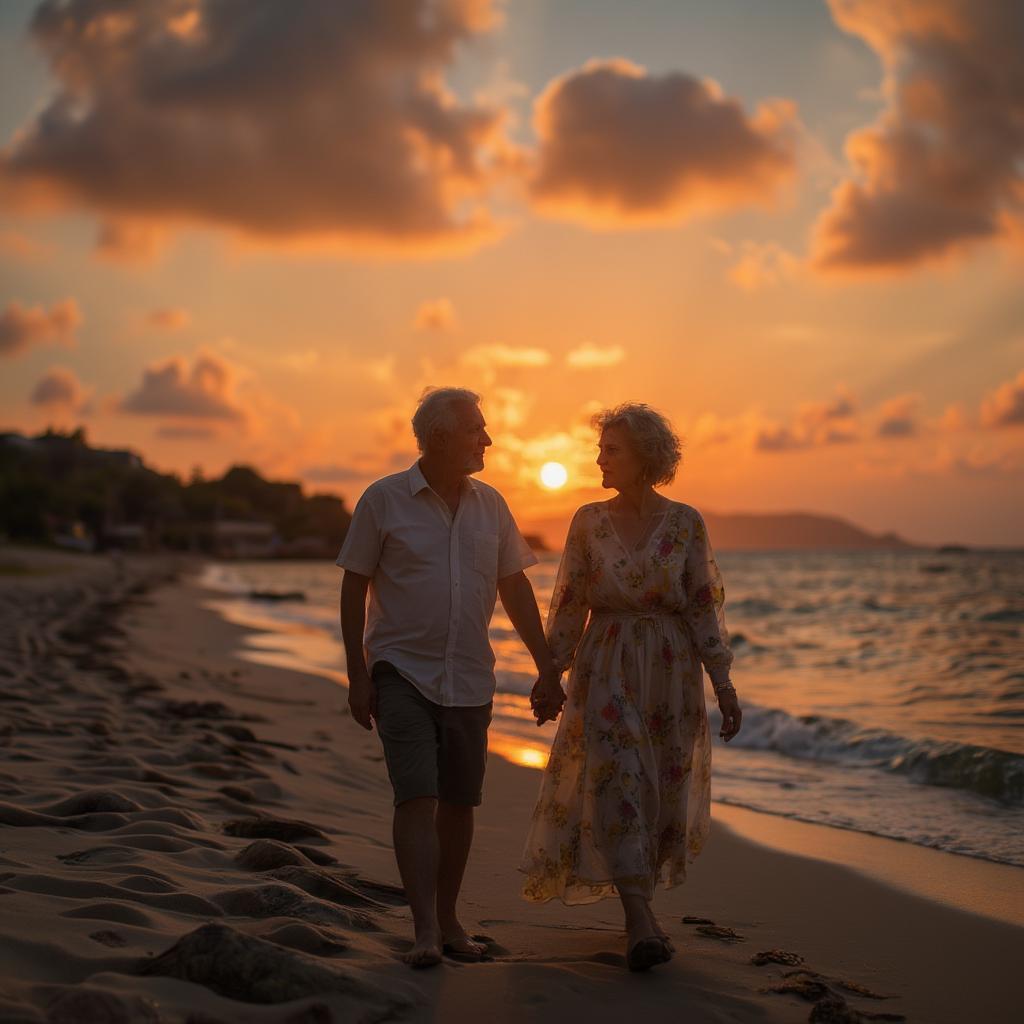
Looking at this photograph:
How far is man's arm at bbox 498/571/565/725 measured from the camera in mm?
4168

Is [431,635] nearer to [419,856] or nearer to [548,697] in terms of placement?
[548,697]

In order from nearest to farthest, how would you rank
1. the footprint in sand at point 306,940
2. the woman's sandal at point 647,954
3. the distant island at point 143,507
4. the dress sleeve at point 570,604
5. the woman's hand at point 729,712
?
the footprint in sand at point 306,940 → the woman's sandal at point 647,954 → the woman's hand at point 729,712 → the dress sleeve at point 570,604 → the distant island at point 143,507

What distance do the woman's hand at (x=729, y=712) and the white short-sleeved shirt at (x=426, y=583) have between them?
3.13 feet

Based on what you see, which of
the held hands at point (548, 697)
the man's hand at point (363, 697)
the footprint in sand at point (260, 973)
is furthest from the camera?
the held hands at point (548, 697)

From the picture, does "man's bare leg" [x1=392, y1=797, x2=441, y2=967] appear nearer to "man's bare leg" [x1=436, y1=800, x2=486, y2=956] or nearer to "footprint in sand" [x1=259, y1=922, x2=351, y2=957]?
"man's bare leg" [x1=436, y1=800, x2=486, y2=956]

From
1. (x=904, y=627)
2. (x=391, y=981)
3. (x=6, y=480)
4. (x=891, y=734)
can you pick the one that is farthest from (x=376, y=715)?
(x=6, y=480)

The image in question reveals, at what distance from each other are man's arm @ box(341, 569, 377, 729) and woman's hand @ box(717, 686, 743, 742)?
1.38 metres

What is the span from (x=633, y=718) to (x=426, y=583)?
0.99 m

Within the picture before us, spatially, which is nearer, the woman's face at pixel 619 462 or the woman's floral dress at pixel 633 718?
the woman's floral dress at pixel 633 718

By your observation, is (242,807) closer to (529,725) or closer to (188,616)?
(529,725)

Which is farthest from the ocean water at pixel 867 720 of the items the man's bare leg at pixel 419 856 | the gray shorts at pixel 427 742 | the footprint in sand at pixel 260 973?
the footprint in sand at pixel 260 973

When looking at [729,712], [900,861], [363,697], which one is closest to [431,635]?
[363,697]

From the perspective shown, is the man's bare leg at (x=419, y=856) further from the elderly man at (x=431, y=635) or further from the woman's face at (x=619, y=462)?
the woman's face at (x=619, y=462)

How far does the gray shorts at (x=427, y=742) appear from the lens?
378 centimetres
